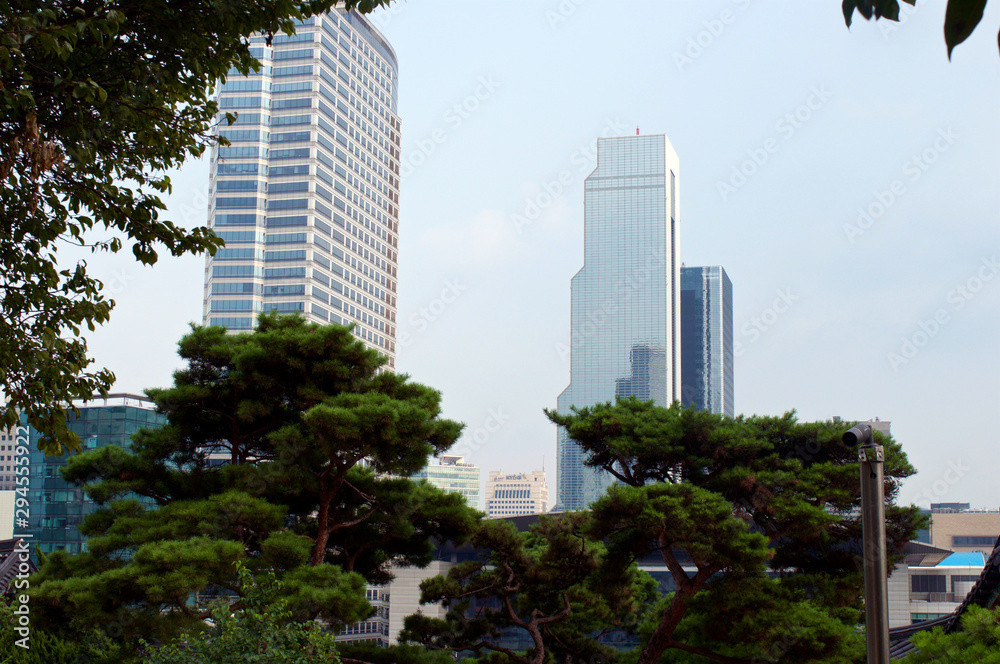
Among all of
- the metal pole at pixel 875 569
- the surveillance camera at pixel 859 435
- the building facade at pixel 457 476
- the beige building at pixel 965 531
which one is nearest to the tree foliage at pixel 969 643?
the metal pole at pixel 875 569

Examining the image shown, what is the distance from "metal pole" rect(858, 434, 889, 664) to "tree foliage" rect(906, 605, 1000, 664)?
3.15 meters

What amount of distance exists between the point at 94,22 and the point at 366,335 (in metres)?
78.0

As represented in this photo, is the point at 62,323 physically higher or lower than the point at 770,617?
higher

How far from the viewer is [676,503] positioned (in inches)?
497

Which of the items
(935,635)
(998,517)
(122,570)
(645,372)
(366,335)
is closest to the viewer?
(935,635)

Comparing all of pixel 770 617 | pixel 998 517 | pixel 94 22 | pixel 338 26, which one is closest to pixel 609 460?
pixel 770 617

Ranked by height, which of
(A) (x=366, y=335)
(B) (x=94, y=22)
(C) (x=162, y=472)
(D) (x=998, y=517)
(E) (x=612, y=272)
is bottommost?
(D) (x=998, y=517)

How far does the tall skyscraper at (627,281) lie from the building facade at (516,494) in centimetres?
4846

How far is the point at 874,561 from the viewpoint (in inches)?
166

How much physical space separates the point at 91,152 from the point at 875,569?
538 centimetres

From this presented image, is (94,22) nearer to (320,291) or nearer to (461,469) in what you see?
(320,291)

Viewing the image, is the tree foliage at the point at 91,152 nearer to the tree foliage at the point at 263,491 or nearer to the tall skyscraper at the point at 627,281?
the tree foliage at the point at 263,491

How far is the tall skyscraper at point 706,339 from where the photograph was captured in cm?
14250

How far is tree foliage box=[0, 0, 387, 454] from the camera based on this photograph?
554 centimetres
